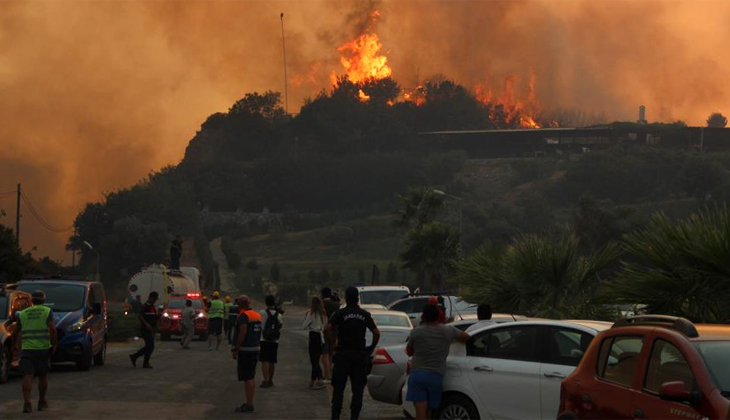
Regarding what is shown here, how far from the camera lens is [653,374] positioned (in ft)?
30.9

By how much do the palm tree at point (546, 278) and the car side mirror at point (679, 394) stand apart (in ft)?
47.5

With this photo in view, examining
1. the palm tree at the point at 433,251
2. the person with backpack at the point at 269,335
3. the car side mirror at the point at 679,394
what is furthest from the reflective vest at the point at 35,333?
the palm tree at the point at 433,251

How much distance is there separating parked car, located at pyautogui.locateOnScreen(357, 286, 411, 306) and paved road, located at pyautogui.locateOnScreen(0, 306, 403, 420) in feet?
23.2

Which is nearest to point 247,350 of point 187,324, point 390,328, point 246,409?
point 246,409

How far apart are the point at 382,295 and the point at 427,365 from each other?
2265 centimetres

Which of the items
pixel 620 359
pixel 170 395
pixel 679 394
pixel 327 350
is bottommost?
pixel 170 395

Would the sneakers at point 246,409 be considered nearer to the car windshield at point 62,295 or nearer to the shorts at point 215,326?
the car windshield at point 62,295

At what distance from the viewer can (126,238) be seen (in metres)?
114

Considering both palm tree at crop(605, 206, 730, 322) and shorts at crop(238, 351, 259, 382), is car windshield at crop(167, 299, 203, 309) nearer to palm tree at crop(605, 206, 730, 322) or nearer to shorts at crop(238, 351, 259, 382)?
shorts at crop(238, 351, 259, 382)

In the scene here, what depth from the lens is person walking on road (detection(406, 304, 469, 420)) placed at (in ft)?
45.8

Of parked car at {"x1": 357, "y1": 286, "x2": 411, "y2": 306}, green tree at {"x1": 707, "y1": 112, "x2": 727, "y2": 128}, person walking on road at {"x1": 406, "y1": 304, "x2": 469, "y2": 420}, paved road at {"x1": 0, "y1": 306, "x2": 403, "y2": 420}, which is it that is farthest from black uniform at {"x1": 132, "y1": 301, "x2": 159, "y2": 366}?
green tree at {"x1": 707, "y1": 112, "x2": 727, "y2": 128}

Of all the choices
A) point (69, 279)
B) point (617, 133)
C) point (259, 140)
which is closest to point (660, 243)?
point (69, 279)

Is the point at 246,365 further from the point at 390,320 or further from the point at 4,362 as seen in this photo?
the point at 390,320

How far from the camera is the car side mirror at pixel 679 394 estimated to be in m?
8.29
